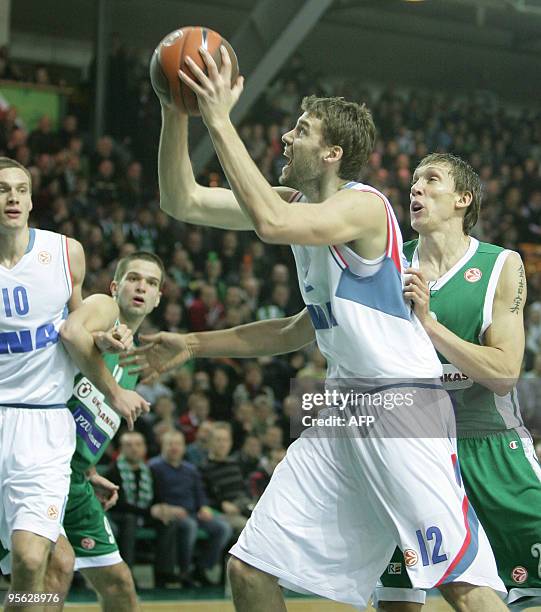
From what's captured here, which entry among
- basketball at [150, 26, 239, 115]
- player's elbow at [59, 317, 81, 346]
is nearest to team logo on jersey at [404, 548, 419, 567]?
basketball at [150, 26, 239, 115]

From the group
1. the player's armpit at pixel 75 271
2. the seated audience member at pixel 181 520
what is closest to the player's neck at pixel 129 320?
the player's armpit at pixel 75 271

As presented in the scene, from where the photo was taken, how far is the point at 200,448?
927cm

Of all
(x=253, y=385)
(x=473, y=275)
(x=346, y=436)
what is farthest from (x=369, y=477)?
(x=253, y=385)

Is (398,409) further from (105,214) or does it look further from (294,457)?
(105,214)

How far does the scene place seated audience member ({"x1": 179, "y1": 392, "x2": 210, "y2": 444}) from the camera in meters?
9.73

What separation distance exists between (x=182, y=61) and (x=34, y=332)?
150 cm

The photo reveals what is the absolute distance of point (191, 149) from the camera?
1425 centimetres

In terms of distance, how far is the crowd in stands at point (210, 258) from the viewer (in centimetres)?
858

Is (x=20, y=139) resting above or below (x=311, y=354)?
above

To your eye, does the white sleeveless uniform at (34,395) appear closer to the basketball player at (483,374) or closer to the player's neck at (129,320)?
the player's neck at (129,320)

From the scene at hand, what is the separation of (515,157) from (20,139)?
8.97m

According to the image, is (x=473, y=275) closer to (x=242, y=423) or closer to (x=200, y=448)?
(x=200, y=448)

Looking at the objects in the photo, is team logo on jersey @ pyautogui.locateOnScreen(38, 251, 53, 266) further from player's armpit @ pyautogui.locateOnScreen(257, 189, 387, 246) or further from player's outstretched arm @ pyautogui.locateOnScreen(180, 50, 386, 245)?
player's armpit @ pyautogui.locateOnScreen(257, 189, 387, 246)

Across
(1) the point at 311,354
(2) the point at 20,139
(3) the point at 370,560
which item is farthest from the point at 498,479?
(2) the point at 20,139
